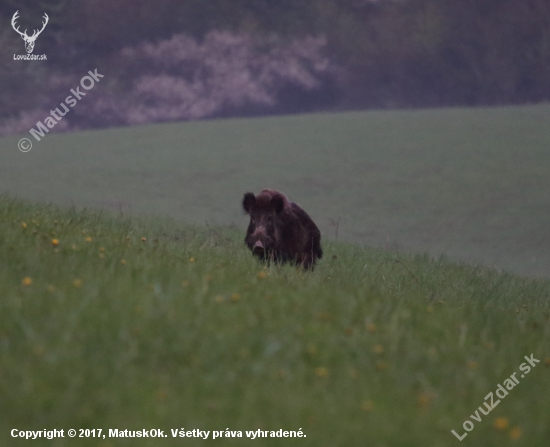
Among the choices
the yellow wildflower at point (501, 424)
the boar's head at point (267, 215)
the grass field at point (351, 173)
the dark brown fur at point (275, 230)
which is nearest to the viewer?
the yellow wildflower at point (501, 424)

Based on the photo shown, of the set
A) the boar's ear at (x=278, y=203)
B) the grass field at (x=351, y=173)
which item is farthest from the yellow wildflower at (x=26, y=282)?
the grass field at (x=351, y=173)

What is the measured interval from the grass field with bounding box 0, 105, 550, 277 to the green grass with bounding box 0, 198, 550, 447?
12574 mm

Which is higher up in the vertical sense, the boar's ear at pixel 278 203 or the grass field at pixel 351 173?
the grass field at pixel 351 173

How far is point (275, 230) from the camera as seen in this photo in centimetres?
1084

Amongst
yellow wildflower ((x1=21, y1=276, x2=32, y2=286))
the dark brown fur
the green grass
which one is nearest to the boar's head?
the dark brown fur

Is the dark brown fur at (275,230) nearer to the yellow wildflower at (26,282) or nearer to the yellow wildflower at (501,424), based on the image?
the yellow wildflower at (26,282)

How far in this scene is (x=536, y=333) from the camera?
7.12 m

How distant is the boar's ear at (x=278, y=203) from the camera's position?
1080 centimetres

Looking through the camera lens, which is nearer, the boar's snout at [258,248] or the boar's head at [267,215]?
the boar's snout at [258,248]

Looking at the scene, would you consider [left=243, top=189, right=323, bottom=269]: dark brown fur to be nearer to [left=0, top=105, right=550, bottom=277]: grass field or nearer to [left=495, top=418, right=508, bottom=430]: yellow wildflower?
[left=495, top=418, right=508, bottom=430]: yellow wildflower

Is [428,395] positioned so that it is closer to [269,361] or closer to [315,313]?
[269,361]

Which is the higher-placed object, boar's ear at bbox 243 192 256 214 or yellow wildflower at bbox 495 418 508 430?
boar's ear at bbox 243 192 256 214

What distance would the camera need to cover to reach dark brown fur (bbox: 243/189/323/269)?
34.4 feet

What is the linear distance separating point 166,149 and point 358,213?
13906mm
